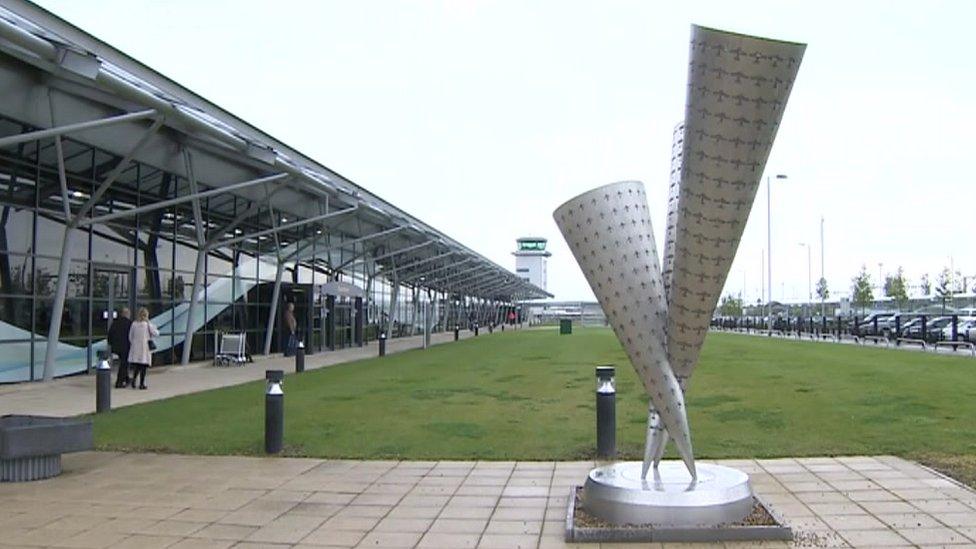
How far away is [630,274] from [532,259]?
439 ft

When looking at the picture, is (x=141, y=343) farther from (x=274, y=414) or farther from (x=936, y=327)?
(x=936, y=327)

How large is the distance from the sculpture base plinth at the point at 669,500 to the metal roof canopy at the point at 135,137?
9144mm

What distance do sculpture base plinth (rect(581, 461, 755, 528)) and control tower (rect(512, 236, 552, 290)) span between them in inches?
4967

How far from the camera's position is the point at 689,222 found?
5.53m

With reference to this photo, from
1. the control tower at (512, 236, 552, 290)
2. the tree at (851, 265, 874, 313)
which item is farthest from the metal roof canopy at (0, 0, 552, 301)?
the control tower at (512, 236, 552, 290)

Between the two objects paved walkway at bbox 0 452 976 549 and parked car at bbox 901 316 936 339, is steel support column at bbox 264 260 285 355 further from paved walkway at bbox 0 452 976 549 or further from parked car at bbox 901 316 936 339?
parked car at bbox 901 316 936 339

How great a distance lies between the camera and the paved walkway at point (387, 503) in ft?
18.8

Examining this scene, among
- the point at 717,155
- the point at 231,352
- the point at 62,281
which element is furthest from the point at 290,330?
the point at 717,155

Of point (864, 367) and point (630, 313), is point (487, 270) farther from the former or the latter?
point (630, 313)

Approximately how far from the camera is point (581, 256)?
6.09m

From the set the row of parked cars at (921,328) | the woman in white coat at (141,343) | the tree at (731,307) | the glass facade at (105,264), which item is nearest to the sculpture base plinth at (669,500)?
the woman in white coat at (141,343)

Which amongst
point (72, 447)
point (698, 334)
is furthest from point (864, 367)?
point (72, 447)

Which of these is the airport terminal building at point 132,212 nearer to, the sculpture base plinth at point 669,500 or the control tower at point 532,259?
the sculpture base plinth at point 669,500

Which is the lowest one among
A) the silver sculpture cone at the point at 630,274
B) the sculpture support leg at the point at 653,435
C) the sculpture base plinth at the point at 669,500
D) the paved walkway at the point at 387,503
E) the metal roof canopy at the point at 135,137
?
the paved walkway at the point at 387,503
